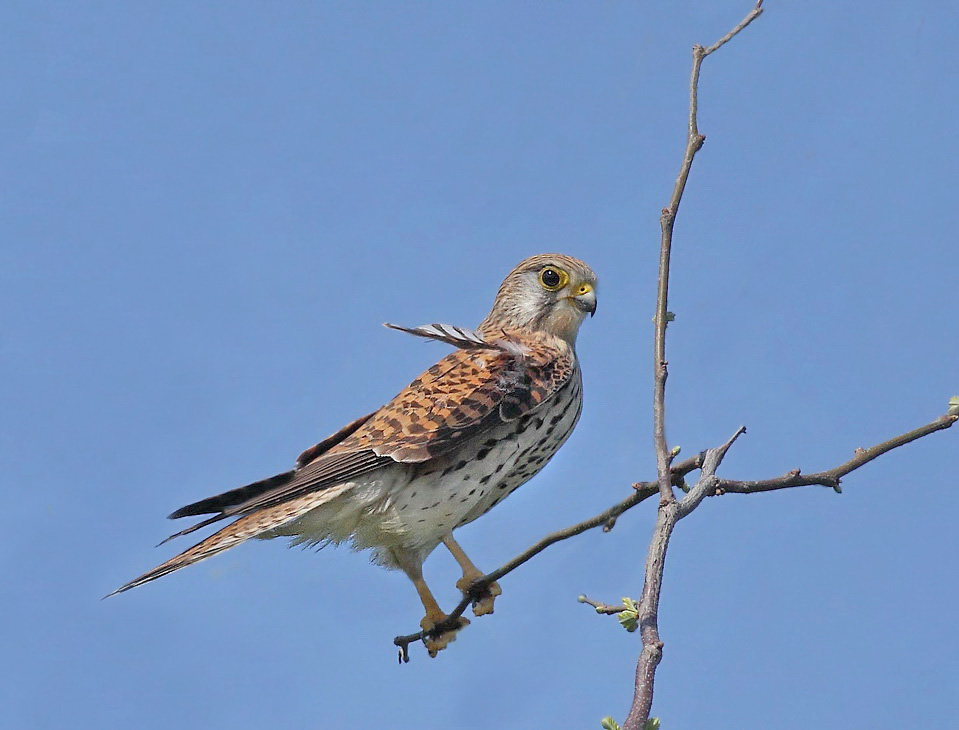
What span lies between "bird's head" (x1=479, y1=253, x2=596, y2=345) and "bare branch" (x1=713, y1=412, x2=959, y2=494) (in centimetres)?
265

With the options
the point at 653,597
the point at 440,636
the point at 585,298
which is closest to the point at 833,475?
the point at 653,597

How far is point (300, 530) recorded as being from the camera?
173 inches

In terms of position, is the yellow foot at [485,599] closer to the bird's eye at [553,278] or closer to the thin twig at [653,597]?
the bird's eye at [553,278]

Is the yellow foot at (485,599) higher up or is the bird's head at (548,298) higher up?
the bird's head at (548,298)

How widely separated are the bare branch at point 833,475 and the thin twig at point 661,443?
10 centimetres

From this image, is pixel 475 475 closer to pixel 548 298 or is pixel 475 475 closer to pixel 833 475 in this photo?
pixel 548 298

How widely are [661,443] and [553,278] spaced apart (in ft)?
9.39

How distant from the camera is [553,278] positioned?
5410mm

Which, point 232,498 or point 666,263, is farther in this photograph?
point 232,498

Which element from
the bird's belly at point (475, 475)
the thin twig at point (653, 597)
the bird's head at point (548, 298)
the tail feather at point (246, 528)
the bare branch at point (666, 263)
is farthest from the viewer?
the bird's head at point (548, 298)

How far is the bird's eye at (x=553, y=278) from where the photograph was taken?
17.7 feet

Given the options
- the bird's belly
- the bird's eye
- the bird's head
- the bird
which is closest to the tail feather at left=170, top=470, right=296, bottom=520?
the bird

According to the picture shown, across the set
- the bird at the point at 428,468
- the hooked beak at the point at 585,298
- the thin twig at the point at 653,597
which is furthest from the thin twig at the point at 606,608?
the hooked beak at the point at 585,298

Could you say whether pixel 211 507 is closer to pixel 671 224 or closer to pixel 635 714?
pixel 671 224
